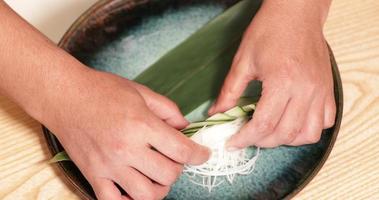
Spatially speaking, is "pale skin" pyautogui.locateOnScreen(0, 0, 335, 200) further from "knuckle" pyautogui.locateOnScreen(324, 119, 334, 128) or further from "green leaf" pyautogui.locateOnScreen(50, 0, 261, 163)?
"green leaf" pyautogui.locateOnScreen(50, 0, 261, 163)

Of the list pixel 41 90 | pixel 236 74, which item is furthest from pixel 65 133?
pixel 236 74

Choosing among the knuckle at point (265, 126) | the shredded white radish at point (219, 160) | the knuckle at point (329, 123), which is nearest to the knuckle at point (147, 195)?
the shredded white radish at point (219, 160)

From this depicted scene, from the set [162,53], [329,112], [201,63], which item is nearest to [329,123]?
[329,112]

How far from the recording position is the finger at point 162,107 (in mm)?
1093

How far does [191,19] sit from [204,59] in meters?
0.13

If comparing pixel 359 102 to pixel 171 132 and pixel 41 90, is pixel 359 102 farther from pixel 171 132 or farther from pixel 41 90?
pixel 41 90

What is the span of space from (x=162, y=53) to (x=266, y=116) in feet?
1.17

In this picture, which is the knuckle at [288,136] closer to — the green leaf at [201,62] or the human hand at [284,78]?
the human hand at [284,78]

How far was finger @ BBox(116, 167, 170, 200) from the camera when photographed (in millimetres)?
1024

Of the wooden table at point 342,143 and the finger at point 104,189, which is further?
the wooden table at point 342,143

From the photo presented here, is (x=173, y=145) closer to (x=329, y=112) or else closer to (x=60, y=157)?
(x=60, y=157)

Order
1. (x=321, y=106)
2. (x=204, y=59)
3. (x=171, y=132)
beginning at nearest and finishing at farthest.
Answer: (x=171, y=132)
(x=321, y=106)
(x=204, y=59)

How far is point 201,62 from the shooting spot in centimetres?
130

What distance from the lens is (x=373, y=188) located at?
1193 mm
